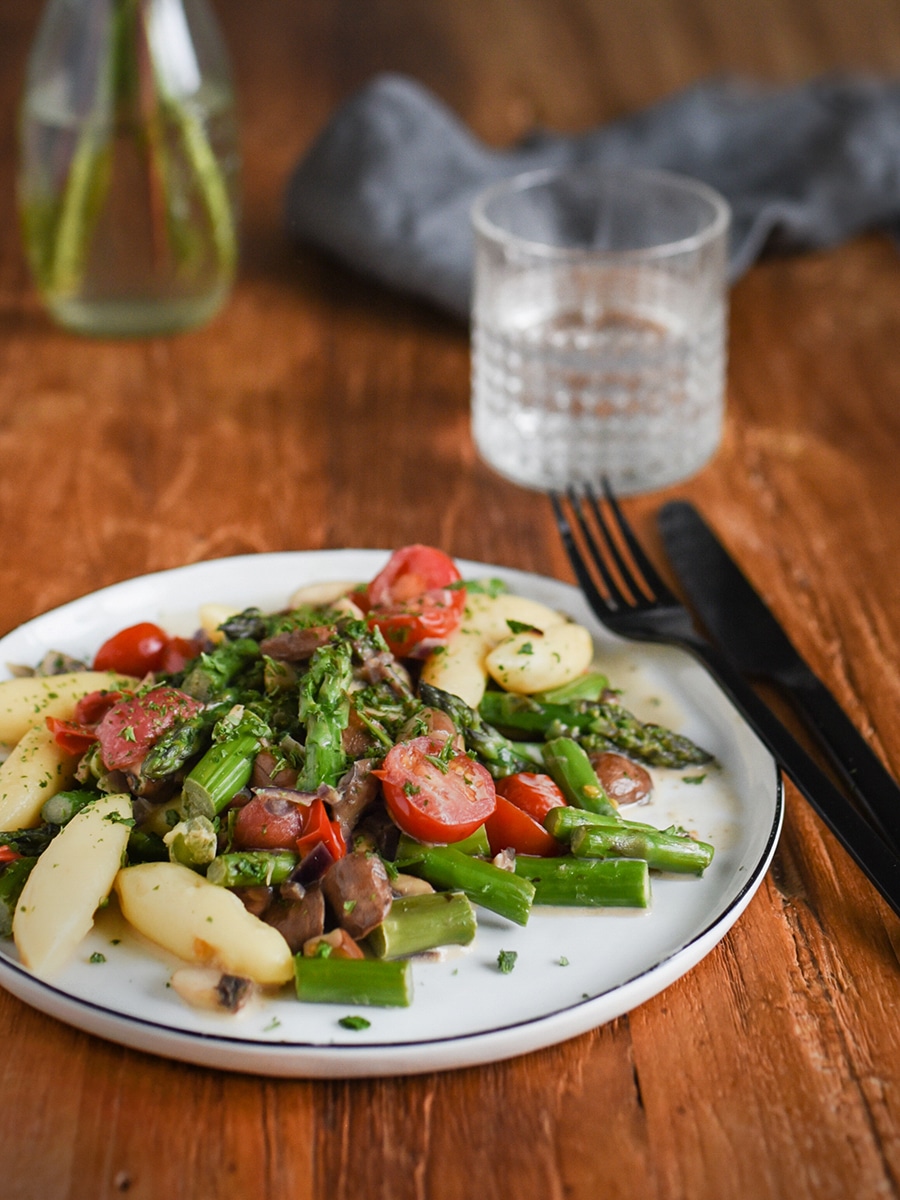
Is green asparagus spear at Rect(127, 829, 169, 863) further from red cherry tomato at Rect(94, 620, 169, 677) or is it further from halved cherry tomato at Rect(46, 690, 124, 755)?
red cherry tomato at Rect(94, 620, 169, 677)

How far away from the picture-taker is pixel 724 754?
1754mm

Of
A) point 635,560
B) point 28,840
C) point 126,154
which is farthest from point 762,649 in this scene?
point 126,154

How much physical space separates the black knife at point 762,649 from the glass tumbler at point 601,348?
0.23 meters

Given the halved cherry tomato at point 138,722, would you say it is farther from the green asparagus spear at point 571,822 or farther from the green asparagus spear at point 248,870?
the green asparagus spear at point 571,822

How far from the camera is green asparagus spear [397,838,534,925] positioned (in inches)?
57.3

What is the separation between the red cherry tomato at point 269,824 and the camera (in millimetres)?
1488

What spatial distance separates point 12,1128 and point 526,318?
182 cm

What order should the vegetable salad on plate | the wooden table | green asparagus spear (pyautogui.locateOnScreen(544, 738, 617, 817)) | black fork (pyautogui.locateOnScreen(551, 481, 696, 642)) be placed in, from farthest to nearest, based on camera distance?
1. black fork (pyautogui.locateOnScreen(551, 481, 696, 642))
2. green asparagus spear (pyautogui.locateOnScreen(544, 738, 617, 817))
3. the vegetable salad on plate
4. the wooden table

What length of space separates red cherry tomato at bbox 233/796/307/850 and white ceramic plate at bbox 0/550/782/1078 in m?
0.16

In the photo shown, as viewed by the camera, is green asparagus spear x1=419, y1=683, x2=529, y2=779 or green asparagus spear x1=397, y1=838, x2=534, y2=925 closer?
green asparagus spear x1=397, y1=838, x2=534, y2=925

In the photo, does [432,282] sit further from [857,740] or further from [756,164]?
[857,740]

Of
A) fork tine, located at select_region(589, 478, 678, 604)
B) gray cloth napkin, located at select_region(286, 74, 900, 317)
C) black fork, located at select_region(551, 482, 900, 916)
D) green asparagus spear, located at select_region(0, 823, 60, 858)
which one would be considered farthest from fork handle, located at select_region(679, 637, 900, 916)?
gray cloth napkin, located at select_region(286, 74, 900, 317)

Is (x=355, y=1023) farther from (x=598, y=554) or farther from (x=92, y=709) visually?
(x=598, y=554)

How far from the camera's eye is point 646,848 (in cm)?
153
